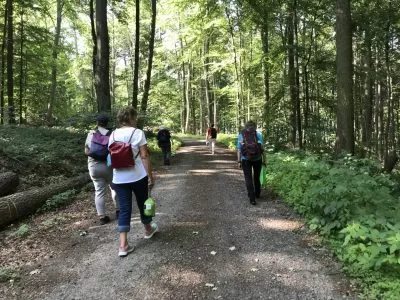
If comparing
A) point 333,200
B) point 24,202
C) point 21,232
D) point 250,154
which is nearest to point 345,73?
point 250,154

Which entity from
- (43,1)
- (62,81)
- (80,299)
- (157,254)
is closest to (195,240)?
(157,254)

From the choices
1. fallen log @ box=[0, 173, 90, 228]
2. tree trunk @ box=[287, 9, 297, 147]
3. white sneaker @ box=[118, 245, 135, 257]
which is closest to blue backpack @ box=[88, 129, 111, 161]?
white sneaker @ box=[118, 245, 135, 257]

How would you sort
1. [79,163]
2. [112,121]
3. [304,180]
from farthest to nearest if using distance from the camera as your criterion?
1. [112,121]
2. [79,163]
3. [304,180]

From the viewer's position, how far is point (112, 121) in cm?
1377

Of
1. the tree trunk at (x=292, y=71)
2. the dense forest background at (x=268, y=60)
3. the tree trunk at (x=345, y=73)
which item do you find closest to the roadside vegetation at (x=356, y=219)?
the tree trunk at (x=345, y=73)

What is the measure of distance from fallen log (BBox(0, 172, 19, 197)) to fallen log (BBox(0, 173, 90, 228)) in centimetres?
62

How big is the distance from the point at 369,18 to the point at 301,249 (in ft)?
40.1

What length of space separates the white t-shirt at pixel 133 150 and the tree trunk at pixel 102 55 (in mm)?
9264

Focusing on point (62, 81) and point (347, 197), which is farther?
point (62, 81)

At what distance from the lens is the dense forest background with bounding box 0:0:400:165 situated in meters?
14.5

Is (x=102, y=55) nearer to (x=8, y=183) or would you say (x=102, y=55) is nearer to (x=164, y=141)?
(x=164, y=141)

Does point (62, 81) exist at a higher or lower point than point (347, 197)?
higher

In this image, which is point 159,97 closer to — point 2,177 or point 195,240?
point 2,177

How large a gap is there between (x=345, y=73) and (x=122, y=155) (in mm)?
7585
